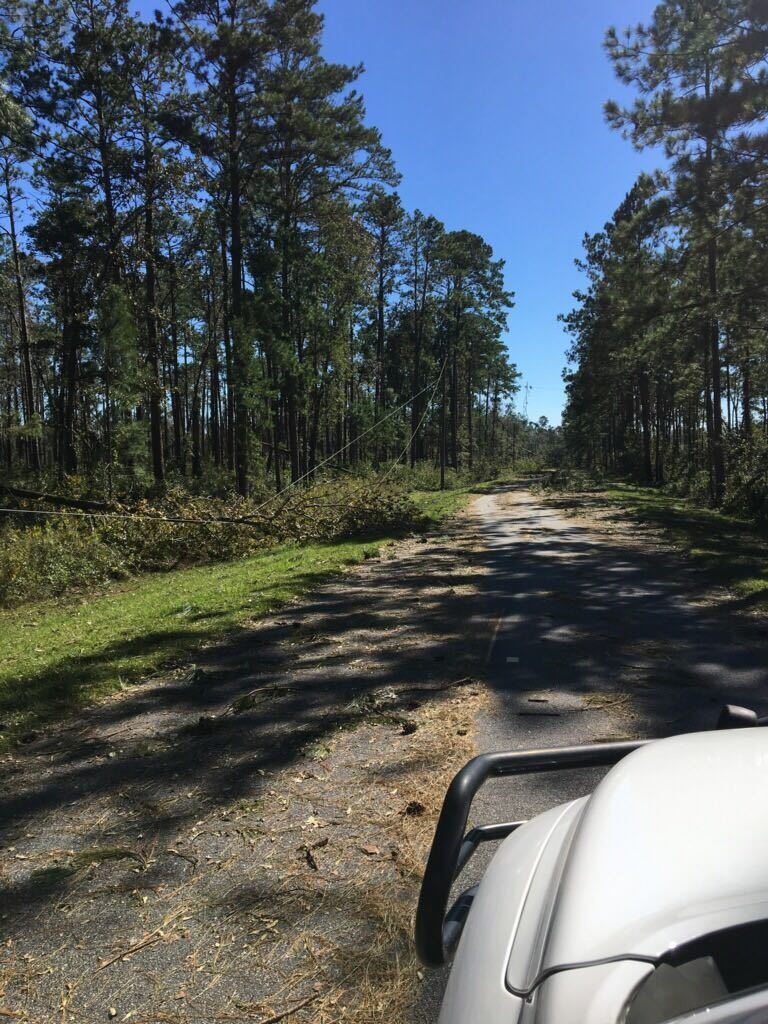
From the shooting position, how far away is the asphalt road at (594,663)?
4.21m

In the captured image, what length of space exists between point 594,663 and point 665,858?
501 cm

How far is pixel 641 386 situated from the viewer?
40.1 meters

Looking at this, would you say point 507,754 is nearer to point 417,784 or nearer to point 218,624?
point 417,784

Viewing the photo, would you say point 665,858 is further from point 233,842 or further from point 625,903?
point 233,842

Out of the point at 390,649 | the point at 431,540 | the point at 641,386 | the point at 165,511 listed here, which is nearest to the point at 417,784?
the point at 390,649

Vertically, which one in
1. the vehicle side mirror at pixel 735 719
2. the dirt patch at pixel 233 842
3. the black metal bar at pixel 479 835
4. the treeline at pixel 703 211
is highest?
the treeline at pixel 703 211

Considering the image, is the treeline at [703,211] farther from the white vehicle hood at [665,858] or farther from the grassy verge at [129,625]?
the white vehicle hood at [665,858]

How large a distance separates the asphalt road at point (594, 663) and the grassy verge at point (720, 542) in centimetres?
48

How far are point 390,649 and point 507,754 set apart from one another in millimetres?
4903

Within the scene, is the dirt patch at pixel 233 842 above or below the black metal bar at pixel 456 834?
below

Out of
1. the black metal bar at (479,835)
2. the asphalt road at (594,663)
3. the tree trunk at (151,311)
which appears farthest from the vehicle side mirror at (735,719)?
the tree trunk at (151,311)

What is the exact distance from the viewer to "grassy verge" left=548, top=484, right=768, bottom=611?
936 cm

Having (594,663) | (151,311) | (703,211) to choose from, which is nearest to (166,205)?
(151,311)

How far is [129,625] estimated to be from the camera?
8414 millimetres
